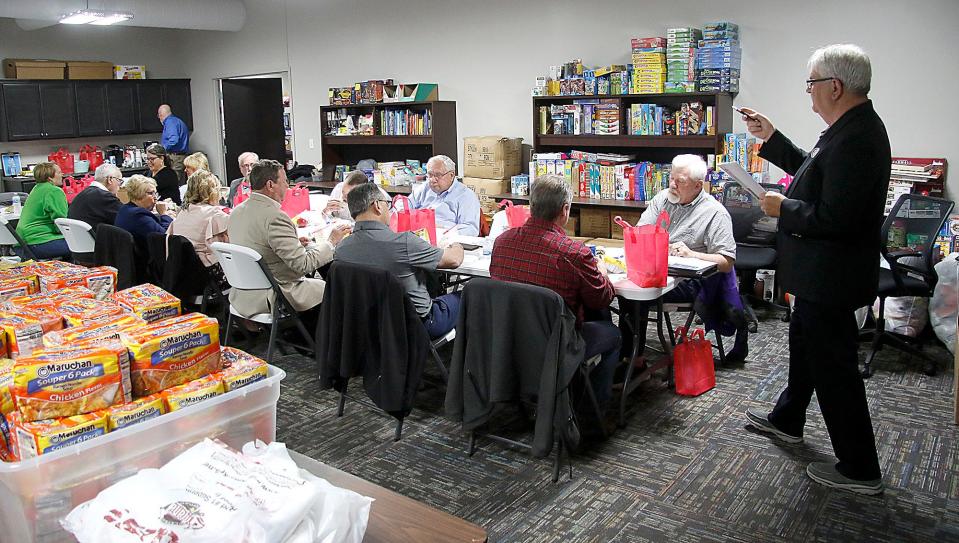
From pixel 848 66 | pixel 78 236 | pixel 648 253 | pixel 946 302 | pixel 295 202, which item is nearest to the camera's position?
pixel 848 66

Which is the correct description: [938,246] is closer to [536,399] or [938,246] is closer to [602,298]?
[602,298]

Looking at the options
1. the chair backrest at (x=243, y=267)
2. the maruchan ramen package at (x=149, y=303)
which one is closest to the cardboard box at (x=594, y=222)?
the chair backrest at (x=243, y=267)

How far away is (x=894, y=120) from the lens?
5617mm

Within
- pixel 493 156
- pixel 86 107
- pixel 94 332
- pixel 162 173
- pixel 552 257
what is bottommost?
pixel 552 257

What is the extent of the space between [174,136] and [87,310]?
984 cm

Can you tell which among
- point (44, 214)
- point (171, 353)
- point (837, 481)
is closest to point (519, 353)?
point (837, 481)

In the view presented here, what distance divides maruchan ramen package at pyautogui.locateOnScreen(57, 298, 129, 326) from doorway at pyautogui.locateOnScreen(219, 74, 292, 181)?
31.8 ft

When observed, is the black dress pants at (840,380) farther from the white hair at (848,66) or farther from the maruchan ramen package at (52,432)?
the maruchan ramen package at (52,432)

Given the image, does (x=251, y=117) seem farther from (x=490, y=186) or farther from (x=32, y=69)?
(x=490, y=186)

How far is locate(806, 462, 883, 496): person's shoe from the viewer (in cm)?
306

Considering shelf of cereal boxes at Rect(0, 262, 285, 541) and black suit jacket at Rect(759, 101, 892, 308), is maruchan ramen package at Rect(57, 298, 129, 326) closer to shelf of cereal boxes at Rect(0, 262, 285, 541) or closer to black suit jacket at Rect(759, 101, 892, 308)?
shelf of cereal boxes at Rect(0, 262, 285, 541)

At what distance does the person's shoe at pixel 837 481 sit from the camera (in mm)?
3057

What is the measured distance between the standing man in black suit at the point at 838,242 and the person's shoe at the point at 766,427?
1.01 ft

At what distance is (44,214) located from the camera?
20.4 feet
